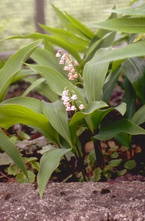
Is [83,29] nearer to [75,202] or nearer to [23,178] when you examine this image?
[23,178]

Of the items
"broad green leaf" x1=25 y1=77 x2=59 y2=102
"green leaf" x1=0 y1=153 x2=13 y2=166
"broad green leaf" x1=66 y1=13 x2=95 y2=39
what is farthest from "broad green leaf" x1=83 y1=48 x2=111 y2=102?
"broad green leaf" x1=66 y1=13 x2=95 y2=39

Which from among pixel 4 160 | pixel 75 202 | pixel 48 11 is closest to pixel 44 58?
pixel 4 160

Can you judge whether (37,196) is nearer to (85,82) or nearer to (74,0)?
(85,82)

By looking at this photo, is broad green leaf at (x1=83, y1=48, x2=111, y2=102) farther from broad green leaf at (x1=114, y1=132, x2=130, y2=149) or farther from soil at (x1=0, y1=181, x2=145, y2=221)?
soil at (x1=0, y1=181, x2=145, y2=221)

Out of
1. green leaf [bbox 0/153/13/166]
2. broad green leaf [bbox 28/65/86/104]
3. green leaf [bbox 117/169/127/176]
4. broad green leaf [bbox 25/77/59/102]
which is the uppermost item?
broad green leaf [bbox 28/65/86/104]

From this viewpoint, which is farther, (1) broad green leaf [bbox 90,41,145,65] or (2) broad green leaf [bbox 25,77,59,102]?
(2) broad green leaf [bbox 25,77,59,102]

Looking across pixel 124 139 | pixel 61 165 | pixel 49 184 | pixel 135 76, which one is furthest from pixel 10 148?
pixel 135 76

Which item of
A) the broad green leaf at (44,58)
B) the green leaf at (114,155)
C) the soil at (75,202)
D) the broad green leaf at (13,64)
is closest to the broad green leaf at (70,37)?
the broad green leaf at (44,58)

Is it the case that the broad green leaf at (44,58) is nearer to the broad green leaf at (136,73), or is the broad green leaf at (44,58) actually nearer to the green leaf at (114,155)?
the broad green leaf at (136,73)
